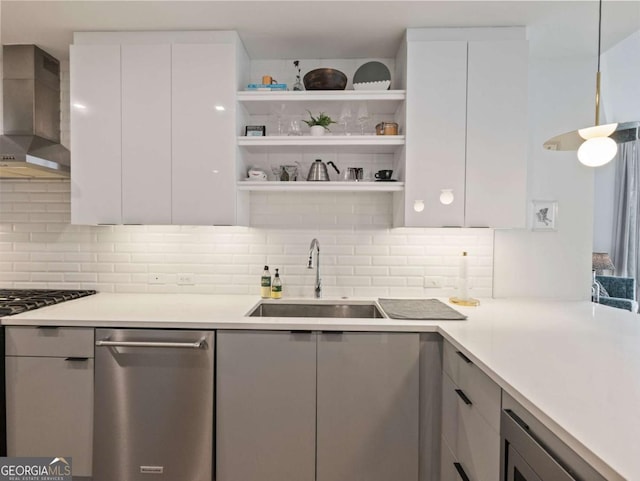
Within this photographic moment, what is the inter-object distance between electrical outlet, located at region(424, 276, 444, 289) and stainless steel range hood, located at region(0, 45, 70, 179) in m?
2.39

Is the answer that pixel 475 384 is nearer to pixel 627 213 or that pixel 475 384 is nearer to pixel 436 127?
pixel 436 127

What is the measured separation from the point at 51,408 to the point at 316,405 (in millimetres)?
1295

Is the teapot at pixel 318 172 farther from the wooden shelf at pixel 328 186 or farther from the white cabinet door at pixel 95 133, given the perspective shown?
the white cabinet door at pixel 95 133

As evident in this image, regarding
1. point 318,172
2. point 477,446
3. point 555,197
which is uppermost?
point 318,172

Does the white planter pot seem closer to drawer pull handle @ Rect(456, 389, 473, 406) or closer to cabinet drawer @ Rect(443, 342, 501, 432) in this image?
cabinet drawer @ Rect(443, 342, 501, 432)

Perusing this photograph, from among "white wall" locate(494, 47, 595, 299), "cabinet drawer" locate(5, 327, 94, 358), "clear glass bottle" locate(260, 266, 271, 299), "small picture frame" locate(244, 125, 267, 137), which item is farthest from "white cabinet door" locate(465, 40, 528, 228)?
"cabinet drawer" locate(5, 327, 94, 358)

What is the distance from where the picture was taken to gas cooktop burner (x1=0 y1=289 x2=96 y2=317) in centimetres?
179

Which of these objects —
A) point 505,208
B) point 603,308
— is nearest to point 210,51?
point 505,208

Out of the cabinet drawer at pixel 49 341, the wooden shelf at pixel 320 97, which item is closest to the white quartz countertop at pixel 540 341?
the cabinet drawer at pixel 49 341

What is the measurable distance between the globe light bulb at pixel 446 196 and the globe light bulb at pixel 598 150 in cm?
71

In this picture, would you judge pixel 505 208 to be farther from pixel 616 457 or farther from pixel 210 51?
pixel 210 51

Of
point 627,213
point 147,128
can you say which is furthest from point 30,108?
point 627,213

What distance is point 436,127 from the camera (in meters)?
1.98

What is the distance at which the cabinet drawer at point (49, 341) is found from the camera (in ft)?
5.53
